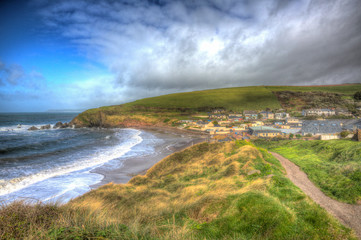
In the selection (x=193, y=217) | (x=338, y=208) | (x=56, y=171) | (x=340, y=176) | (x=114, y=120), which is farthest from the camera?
(x=114, y=120)

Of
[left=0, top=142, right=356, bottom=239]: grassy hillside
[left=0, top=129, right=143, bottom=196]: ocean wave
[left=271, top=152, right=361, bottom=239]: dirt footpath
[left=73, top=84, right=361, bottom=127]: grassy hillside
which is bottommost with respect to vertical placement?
[left=0, top=129, right=143, bottom=196]: ocean wave

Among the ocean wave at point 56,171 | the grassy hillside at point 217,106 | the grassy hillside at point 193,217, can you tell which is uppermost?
the grassy hillside at point 217,106

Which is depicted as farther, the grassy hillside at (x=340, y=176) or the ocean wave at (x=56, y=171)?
the ocean wave at (x=56, y=171)

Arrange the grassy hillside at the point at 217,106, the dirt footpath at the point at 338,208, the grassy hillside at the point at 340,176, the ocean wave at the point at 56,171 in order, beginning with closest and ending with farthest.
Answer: the dirt footpath at the point at 338,208
the grassy hillside at the point at 340,176
the ocean wave at the point at 56,171
the grassy hillside at the point at 217,106

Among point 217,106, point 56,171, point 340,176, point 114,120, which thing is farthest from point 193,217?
point 217,106

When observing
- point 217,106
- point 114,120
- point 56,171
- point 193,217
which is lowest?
point 56,171

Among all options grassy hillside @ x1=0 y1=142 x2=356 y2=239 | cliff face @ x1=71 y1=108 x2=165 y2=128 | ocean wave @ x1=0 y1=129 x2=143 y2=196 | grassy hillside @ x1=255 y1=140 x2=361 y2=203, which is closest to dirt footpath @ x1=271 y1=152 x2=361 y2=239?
grassy hillside @ x1=255 y1=140 x2=361 y2=203

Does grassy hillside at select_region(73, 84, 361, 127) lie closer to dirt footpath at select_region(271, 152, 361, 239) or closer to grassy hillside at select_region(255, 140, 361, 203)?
grassy hillside at select_region(255, 140, 361, 203)

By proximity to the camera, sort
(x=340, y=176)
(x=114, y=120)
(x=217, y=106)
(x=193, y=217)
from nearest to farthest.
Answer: (x=193, y=217), (x=340, y=176), (x=114, y=120), (x=217, y=106)

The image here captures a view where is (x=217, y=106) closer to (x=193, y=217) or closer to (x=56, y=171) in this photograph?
(x=56, y=171)

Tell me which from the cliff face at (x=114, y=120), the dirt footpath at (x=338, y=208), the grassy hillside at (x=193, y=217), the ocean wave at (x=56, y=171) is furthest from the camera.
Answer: the cliff face at (x=114, y=120)

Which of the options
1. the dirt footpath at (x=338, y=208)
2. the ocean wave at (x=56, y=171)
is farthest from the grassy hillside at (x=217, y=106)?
the dirt footpath at (x=338, y=208)

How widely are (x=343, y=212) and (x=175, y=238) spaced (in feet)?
29.2

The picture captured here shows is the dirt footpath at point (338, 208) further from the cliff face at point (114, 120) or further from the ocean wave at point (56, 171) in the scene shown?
the cliff face at point (114, 120)
